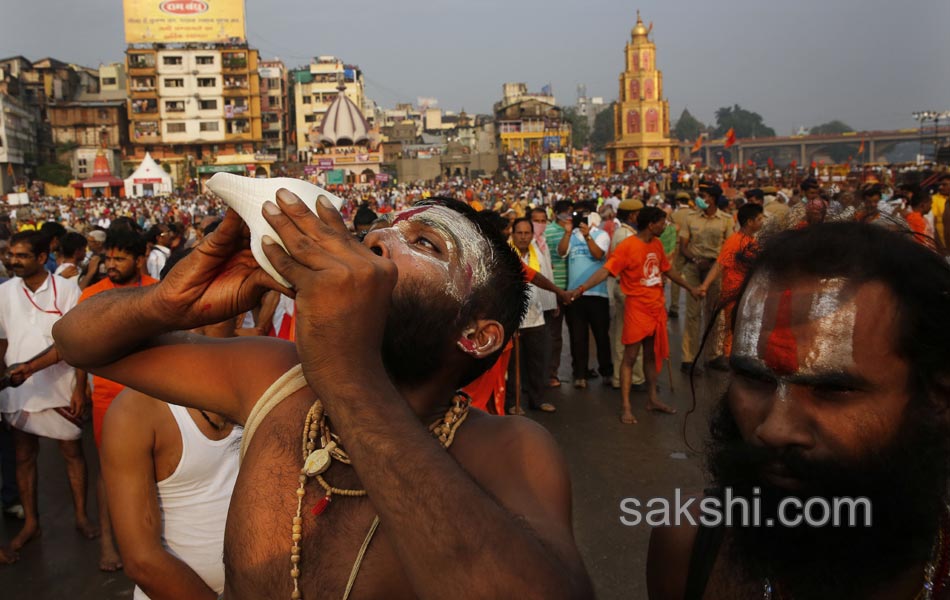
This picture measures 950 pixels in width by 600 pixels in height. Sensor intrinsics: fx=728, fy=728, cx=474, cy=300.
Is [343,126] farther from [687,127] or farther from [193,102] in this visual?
[687,127]

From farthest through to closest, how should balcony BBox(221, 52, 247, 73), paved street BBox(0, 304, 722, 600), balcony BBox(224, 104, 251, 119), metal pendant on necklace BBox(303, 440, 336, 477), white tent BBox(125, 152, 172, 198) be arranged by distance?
1. balcony BBox(224, 104, 251, 119)
2. balcony BBox(221, 52, 247, 73)
3. white tent BBox(125, 152, 172, 198)
4. paved street BBox(0, 304, 722, 600)
5. metal pendant on necklace BBox(303, 440, 336, 477)

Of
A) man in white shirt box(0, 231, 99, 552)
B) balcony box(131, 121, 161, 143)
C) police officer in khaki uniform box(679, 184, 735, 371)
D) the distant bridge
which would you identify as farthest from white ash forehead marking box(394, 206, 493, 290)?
the distant bridge

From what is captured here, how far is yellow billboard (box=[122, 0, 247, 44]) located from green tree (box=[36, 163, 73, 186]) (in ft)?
48.3

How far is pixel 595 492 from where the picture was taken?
5.28m

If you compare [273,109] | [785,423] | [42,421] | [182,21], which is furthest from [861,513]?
[273,109]

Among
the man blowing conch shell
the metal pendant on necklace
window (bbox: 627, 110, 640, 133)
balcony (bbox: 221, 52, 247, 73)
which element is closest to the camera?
the man blowing conch shell

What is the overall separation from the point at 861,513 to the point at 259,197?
3.87 feet

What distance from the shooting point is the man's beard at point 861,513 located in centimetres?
121

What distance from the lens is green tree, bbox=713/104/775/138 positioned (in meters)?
177

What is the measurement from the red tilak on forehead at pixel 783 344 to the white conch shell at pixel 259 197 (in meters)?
0.83

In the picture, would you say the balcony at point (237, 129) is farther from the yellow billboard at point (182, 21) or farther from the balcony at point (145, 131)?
the yellow billboard at point (182, 21)

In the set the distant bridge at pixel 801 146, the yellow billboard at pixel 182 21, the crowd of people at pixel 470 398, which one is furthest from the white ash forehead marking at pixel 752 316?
the distant bridge at pixel 801 146

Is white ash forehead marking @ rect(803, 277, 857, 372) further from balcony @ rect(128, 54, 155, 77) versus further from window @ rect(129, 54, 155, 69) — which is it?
window @ rect(129, 54, 155, 69)

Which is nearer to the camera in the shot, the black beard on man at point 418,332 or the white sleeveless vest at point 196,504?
the black beard on man at point 418,332
